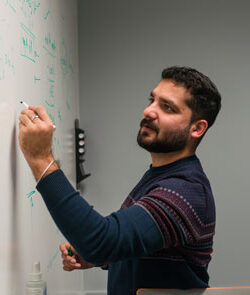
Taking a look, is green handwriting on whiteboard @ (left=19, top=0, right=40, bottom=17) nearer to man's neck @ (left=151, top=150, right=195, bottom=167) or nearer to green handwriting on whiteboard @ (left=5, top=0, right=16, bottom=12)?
green handwriting on whiteboard @ (left=5, top=0, right=16, bottom=12)

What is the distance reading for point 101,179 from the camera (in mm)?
2379

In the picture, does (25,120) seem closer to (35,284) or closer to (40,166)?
(40,166)

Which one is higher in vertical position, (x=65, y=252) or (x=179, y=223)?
(x=179, y=223)

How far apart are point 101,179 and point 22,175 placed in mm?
1276

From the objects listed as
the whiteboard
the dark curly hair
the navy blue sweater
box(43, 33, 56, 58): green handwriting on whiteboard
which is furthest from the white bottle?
box(43, 33, 56, 58): green handwriting on whiteboard

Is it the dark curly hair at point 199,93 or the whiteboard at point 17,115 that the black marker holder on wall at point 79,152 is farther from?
the dark curly hair at point 199,93

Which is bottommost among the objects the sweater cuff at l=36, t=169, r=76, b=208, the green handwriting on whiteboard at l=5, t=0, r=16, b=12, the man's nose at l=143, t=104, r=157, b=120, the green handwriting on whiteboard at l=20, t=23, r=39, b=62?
the sweater cuff at l=36, t=169, r=76, b=208

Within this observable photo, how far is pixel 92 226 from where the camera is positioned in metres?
0.88

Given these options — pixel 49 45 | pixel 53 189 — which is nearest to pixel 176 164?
pixel 53 189

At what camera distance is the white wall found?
236 centimetres

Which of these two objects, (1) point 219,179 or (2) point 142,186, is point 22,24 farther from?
(1) point 219,179

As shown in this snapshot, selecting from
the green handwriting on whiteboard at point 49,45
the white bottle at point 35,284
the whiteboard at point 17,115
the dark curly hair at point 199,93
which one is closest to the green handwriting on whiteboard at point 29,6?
the whiteboard at point 17,115

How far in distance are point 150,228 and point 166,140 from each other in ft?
1.05

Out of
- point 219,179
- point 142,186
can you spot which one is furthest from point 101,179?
point 142,186
